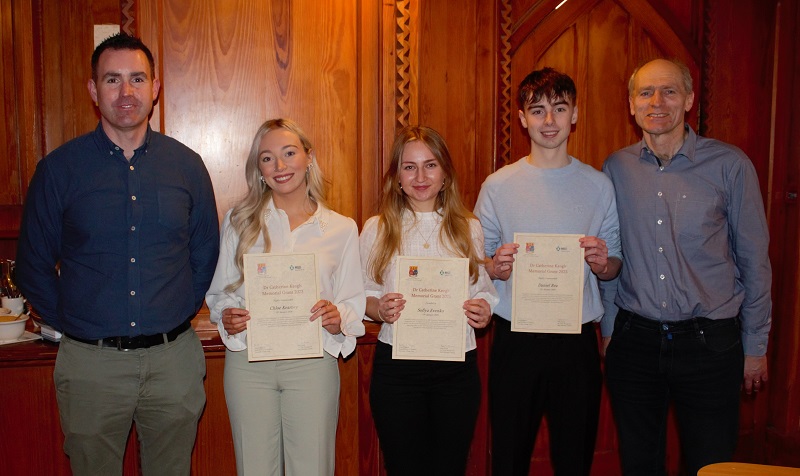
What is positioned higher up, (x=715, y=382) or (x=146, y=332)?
(x=146, y=332)

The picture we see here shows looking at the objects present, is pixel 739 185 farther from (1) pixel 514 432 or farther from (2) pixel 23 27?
(2) pixel 23 27

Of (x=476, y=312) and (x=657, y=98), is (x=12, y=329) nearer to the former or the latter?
(x=476, y=312)

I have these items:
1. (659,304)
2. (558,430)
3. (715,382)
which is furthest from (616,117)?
(558,430)

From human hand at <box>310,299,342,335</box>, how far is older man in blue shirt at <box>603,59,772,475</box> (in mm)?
1157

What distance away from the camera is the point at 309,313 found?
2256 millimetres

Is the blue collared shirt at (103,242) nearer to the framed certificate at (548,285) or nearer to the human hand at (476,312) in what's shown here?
the human hand at (476,312)

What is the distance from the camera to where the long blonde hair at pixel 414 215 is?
2371 millimetres

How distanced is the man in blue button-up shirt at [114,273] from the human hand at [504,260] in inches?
47.7

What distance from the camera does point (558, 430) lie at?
2.39 metres

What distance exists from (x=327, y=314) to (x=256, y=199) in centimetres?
55

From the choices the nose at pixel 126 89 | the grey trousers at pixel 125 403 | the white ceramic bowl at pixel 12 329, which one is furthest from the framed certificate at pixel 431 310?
the white ceramic bowl at pixel 12 329

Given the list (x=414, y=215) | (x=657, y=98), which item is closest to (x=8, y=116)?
(x=414, y=215)

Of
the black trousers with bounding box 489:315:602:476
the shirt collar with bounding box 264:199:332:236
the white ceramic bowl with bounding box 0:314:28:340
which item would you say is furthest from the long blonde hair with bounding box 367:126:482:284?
the white ceramic bowl with bounding box 0:314:28:340

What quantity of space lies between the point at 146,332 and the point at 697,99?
3.08 metres
